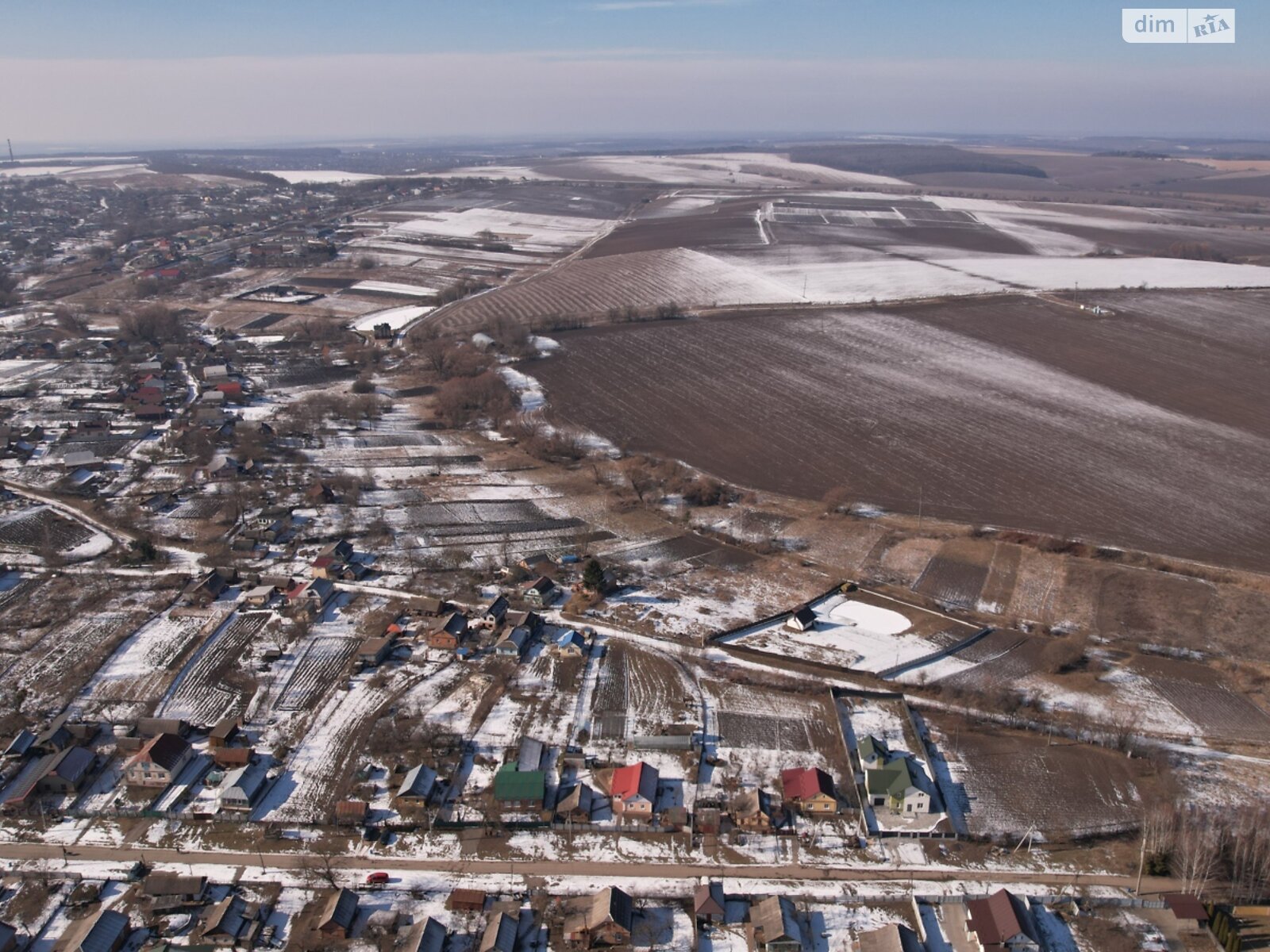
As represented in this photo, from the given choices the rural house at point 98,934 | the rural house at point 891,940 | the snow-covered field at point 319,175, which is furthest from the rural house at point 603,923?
the snow-covered field at point 319,175

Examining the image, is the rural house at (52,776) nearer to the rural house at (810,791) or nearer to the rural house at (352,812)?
the rural house at (352,812)

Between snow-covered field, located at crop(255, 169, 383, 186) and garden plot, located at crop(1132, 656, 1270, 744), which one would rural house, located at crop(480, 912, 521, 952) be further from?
snow-covered field, located at crop(255, 169, 383, 186)

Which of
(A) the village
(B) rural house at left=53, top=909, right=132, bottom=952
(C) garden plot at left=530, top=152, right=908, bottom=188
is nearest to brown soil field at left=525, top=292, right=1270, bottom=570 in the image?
(A) the village

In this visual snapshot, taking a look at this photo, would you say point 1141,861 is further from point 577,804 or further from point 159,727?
point 159,727

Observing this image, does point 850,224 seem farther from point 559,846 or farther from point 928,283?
point 559,846

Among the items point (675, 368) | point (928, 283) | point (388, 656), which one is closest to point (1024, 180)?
point (928, 283)

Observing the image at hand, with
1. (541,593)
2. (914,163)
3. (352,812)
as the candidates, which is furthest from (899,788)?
(914,163)
